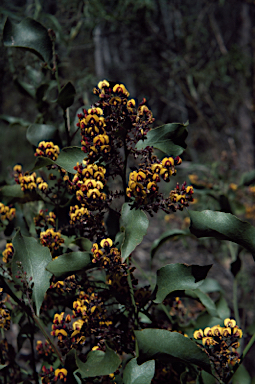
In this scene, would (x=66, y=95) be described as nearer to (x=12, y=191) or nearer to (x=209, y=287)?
(x=12, y=191)

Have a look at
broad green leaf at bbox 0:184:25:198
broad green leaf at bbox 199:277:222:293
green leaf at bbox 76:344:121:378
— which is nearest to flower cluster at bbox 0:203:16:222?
broad green leaf at bbox 0:184:25:198

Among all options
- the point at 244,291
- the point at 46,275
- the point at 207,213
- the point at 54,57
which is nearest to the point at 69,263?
the point at 46,275

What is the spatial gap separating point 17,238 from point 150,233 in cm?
200

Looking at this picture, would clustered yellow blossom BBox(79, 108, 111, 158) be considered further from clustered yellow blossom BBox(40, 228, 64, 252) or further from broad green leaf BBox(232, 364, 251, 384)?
broad green leaf BBox(232, 364, 251, 384)

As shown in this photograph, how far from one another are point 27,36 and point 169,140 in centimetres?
25

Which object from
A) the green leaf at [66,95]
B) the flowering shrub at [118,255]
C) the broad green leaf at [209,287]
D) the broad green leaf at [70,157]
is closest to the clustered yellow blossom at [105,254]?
the flowering shrub at [118,255]

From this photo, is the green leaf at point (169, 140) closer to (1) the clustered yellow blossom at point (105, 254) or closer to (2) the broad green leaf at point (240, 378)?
(1) the clustered yellow blossom at point (105, 254)

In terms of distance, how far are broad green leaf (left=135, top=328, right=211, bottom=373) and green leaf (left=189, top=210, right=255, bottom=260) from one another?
0.39 ft

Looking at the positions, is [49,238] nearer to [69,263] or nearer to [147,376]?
[69,263]

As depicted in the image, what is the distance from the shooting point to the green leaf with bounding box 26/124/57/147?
487 millimetres

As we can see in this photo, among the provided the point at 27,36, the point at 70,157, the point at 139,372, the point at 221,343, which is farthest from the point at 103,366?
the point at 27,36

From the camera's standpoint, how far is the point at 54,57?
45 cm

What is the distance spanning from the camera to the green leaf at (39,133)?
19.2 inches

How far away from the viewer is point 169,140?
1.26 ft
